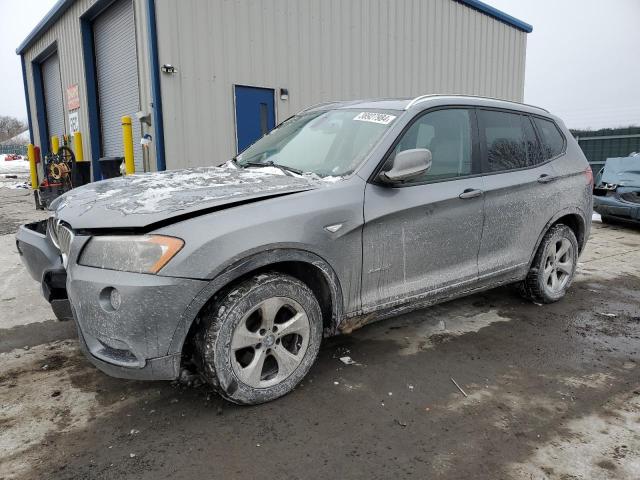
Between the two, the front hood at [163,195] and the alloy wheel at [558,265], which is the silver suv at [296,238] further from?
the alloy wheel at [558,265]

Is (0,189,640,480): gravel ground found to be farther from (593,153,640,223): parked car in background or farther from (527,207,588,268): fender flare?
(593,153,640,223): parked car in background

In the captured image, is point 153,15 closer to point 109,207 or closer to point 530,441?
point 109,207

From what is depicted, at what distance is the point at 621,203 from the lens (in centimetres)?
833

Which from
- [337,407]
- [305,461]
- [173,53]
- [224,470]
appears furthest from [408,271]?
[173,53]

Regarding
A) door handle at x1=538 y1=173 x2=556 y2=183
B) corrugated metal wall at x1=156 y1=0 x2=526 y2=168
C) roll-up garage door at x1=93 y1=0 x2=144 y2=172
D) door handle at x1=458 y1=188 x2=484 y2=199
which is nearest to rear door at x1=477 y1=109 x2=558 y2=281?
door handle at x1=538 y1=173 x2=556 y2=183

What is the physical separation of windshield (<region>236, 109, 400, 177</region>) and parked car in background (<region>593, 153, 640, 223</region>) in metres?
6.90

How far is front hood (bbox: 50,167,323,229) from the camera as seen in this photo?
234 cm

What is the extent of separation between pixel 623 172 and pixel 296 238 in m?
8.20

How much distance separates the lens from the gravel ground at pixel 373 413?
2172mm

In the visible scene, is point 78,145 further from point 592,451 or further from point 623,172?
point 592,451

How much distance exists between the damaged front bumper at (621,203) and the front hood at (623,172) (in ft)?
0.43

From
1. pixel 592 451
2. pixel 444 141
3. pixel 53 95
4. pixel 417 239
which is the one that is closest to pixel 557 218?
pixel 444 141

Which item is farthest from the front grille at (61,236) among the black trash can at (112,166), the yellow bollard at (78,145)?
the yellow bollard at (78,145)

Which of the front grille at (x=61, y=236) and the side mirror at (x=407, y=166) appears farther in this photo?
the side mirror at (x=407, y=166)
